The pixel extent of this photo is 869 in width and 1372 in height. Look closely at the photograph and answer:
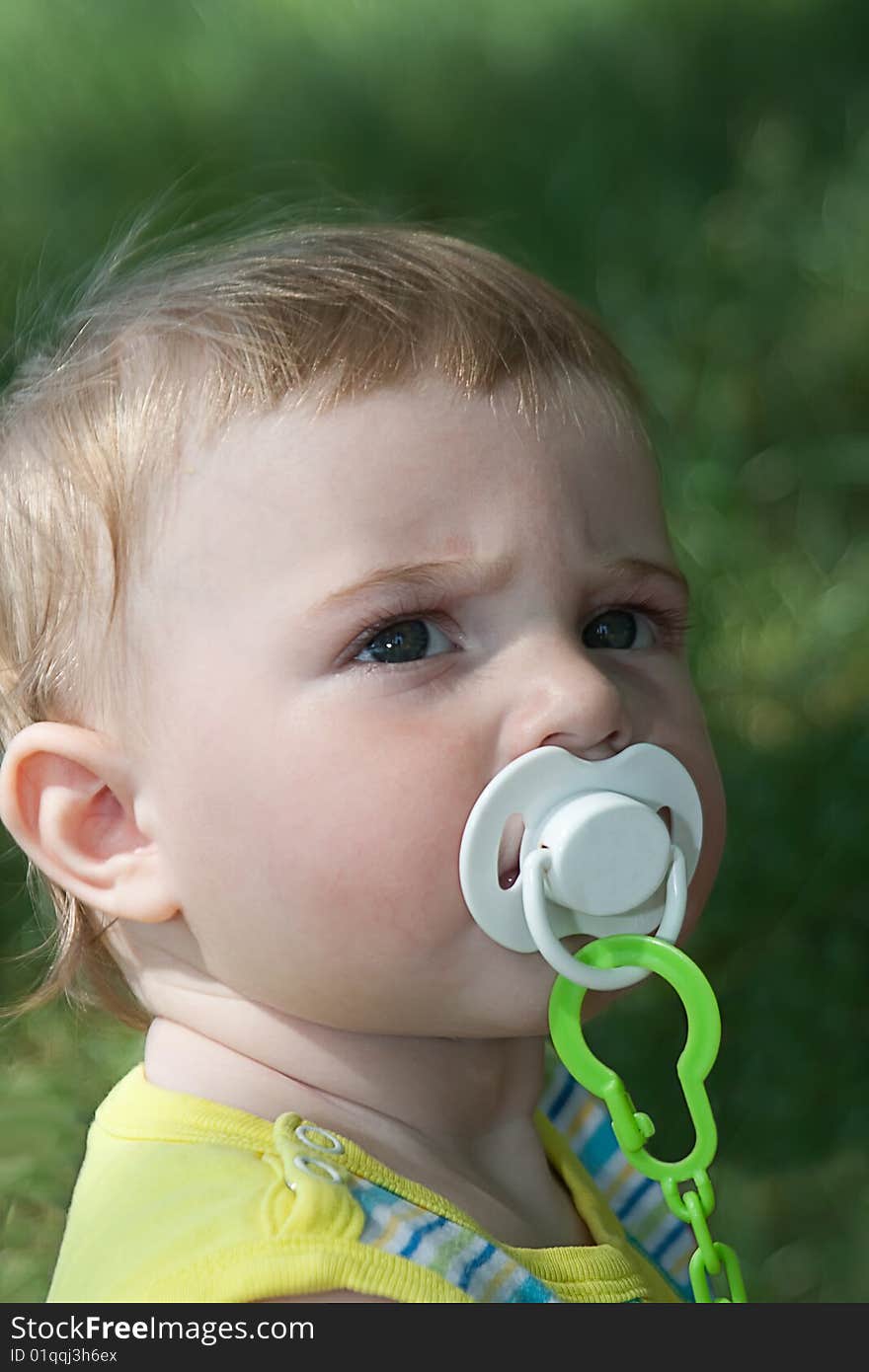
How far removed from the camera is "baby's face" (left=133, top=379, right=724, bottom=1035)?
1.13m

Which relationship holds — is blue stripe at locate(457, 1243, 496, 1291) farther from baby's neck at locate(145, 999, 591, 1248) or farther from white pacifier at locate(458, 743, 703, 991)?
white pacifier at locate(458, 743, 703, 991)

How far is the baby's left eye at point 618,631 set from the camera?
1.27 m

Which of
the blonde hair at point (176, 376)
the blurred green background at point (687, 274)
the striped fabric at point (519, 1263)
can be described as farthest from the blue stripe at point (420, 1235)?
the blurred green background at point (687, 274)

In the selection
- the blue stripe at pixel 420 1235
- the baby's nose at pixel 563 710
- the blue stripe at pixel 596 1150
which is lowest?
the blue stripe at pixel 596 1150

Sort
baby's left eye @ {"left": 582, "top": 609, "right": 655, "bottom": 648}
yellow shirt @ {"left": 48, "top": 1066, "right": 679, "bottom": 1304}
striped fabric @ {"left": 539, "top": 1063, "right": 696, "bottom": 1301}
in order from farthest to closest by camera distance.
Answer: striped fabric @ {"left": 539, "top": 1063, "right": 696, "bottom": 1301} < baby's left eye @ {"left": 582, "top": 609, "right": 655, "bottom": 648} < yellow shirt @ {"left": 48, "top": 1066, "right": 679, "bottom": 1304}

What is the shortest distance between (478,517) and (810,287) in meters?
1.71

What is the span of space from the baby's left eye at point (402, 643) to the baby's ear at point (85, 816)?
0.67 feet

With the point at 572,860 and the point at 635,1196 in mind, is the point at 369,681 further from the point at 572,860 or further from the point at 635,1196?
the point at 635,1196

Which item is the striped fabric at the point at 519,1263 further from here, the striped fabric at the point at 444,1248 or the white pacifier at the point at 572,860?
the white pacifier at the point at 572,860

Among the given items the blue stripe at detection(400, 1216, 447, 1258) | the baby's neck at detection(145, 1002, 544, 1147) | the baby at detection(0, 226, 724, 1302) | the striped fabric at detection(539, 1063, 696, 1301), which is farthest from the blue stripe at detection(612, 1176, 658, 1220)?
the blue stripe at detection(400, 1216, 447, 1258)

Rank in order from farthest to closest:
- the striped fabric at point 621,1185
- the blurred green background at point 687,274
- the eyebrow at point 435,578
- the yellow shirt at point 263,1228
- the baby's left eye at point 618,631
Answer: the blurred green background at point 687,274 < the striped fabric at point 621,1185 < the baby's left eye at point 618,631 < the eyebrow at point 435,578 < the yellow shirt at point 263,1228

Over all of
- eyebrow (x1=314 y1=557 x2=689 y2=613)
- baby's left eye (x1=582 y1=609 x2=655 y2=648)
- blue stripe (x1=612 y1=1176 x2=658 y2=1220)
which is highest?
eyebrow (x1=314 y1=557 x2=689 y2=613)

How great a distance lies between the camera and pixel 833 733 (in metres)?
2.31

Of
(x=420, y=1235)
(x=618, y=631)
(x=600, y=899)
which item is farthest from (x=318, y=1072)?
(x=618, y=631)
